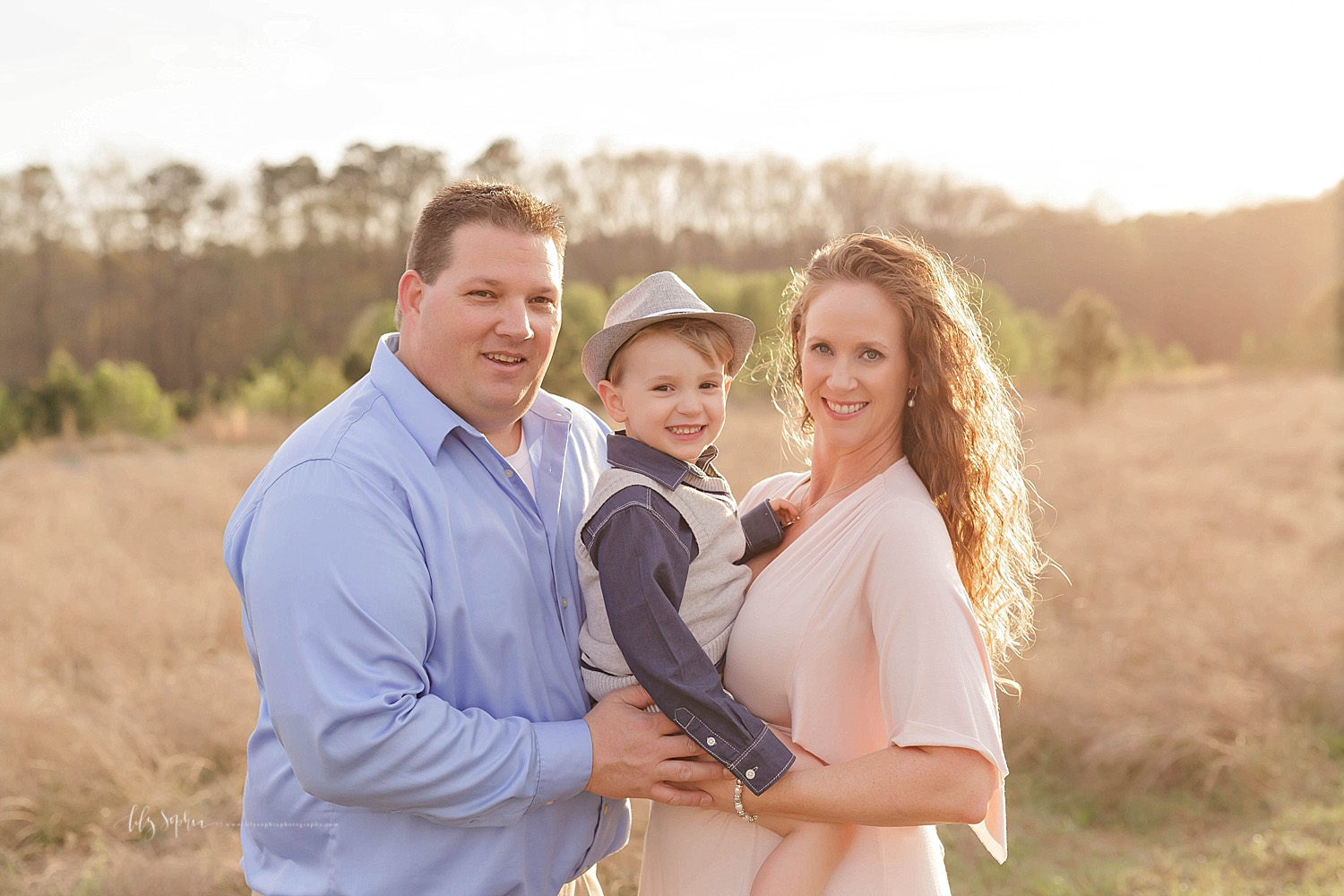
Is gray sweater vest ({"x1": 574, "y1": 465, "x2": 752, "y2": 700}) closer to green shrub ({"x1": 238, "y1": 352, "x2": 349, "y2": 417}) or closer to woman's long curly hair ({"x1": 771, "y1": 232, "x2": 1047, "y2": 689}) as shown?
woman's long curly hair ({"x1": 771, "y1": 232, "x2": 1047, "y2": 689})

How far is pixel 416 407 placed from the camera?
247 cm

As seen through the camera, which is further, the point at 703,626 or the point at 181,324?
the point at 181,324

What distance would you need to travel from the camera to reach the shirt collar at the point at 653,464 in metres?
2.42

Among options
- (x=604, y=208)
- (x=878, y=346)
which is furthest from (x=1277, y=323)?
(x=878, y=346)

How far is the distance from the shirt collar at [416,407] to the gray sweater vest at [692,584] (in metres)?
0.41

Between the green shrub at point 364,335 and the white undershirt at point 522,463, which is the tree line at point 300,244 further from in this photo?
the white undershirt at point 522,463

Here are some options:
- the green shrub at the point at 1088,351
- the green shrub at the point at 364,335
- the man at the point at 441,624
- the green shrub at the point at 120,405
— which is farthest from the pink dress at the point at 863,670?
the green shrub at the point at 120,405

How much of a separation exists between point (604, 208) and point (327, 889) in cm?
4213

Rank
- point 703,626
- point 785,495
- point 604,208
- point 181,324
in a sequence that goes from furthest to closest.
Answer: point 604,208, point 181,324, point 785,495, point 703,626

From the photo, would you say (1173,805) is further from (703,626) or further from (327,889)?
(327,889)

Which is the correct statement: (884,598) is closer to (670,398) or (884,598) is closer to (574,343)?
(670,398)

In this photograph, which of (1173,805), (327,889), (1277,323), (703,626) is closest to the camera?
(327,889)

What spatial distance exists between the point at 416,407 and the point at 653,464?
2.06ft

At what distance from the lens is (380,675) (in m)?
2.08
